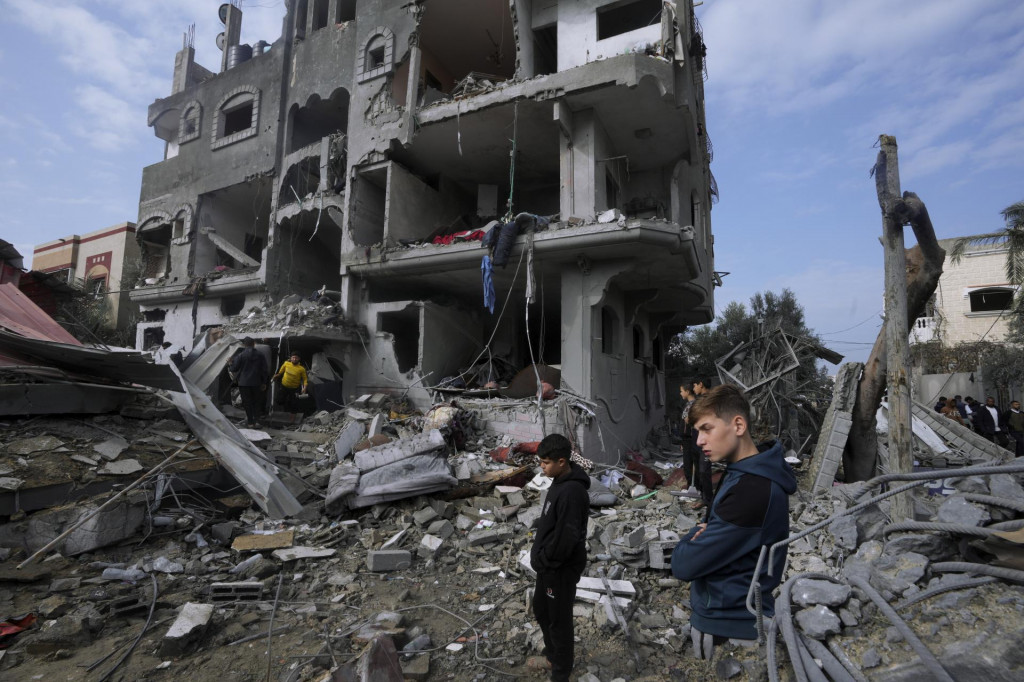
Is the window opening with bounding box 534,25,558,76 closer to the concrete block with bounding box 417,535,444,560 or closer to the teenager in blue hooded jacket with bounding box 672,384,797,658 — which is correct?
the concrete block with bounding box 417,535,444,560

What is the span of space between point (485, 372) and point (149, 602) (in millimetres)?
9141

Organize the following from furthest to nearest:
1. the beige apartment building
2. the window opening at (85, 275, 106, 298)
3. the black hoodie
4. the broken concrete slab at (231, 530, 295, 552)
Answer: the beige apartment building
the window opening at (85, 275, 106, 298)
the broken concrete slab at (231, 530, 295, 552)
the black hoodie

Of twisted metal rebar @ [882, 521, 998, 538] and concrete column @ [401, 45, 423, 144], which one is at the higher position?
concrete column @ [401, 45, 423, 144]

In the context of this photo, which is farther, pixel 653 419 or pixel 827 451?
pixel 653 419

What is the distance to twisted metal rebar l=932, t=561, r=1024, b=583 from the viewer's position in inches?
52.2

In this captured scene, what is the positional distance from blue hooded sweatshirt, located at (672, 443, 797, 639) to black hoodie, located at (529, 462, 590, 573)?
115cm

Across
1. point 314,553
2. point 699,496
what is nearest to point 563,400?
point 699,496

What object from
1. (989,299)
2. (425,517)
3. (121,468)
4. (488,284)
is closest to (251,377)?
(121,468)

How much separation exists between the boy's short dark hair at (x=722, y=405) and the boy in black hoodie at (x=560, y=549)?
1.23m

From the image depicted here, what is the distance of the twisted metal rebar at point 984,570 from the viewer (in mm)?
1325

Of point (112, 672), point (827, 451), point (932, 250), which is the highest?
point (932, 250)

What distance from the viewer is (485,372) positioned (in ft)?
42.3

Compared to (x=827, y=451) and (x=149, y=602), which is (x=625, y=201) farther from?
(x=149, y=602)

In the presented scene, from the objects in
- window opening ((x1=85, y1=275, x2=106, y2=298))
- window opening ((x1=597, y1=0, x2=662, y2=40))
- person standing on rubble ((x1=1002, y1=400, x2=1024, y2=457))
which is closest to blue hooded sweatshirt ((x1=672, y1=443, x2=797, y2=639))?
window opening ((x1=597, y1=0, x2=662, y2=40))
